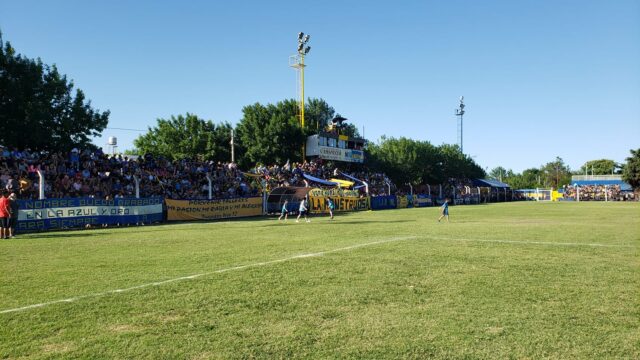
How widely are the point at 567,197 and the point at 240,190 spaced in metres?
66.1

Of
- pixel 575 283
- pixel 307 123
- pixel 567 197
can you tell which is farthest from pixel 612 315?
pixel 567 197

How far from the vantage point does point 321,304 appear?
645 centimetres

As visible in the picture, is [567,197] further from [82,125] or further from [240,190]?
[82,125]

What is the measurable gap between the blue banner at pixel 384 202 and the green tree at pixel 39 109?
83.4 ft

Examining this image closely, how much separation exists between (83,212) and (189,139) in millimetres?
37128

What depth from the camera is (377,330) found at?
5.30 m

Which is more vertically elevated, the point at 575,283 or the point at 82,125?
the point at 82,125

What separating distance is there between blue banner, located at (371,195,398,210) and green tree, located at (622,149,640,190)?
46227 mm

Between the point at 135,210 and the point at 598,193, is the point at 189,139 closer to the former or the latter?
the point at 135,210

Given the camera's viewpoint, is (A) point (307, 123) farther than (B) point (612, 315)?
Yes

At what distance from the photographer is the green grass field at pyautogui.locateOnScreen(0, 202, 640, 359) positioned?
15.6ft

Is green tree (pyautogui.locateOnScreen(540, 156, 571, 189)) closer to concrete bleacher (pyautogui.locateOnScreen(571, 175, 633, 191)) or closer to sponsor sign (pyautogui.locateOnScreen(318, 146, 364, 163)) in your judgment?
concrete bleacher (pyautogui.locateOnScreen(571, 175, 633, 191))

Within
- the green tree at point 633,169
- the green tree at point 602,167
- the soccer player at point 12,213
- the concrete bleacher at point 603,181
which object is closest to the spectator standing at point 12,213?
the soccer player at point 12,213

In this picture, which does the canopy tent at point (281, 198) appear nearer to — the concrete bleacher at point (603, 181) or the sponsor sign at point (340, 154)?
the sponsor sign at point (340, 154)
